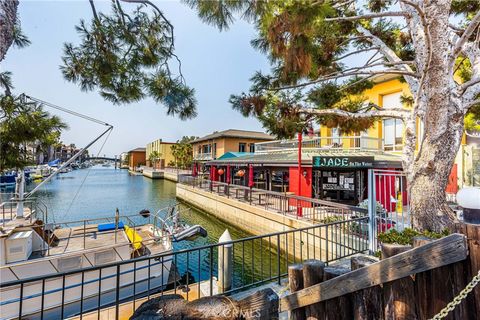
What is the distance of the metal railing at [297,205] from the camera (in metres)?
7.78

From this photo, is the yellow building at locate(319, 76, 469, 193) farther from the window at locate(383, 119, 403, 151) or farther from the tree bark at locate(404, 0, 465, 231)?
the tree bark at locate(404, 0, 465, 231)

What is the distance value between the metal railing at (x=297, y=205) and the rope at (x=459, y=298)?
4.99m

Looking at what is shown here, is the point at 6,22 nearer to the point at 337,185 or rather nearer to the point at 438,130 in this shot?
the point at 438,130

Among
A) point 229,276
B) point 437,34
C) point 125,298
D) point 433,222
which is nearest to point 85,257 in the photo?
point 125,298

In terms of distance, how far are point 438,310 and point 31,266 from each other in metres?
7.42

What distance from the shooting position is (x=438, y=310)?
1.44 m

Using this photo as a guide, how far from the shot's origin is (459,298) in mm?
1298

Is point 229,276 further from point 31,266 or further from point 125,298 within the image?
point 31,266

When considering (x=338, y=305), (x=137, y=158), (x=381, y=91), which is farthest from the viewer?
(x=137, y=158)

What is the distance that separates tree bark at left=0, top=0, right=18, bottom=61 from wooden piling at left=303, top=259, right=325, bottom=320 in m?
3.03

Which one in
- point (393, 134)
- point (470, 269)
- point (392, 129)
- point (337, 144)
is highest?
point (392, 129)

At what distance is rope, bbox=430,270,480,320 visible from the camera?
4.09ft

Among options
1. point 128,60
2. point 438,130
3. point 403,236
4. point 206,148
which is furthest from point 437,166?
point 206,148

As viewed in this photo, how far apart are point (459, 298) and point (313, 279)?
914 millimetres
